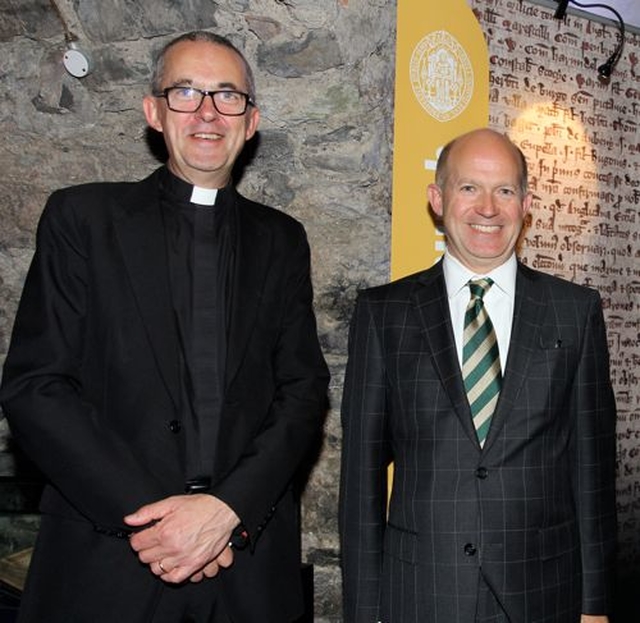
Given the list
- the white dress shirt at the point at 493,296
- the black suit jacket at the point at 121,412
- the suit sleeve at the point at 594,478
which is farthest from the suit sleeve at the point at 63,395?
the suit sleeve at the point at 594,478

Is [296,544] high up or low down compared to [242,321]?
down

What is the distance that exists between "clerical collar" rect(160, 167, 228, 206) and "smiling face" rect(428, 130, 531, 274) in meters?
0.63

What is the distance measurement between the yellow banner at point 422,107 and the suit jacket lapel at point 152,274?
1061mm

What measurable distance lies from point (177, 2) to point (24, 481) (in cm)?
172

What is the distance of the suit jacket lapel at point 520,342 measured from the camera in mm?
1898

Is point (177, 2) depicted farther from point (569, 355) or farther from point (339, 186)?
point (569, 355)

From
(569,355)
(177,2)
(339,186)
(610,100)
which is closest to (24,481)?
(339,186)

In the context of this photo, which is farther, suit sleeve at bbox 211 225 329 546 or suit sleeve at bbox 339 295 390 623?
suit sleeve at bbox 339 295 390 623

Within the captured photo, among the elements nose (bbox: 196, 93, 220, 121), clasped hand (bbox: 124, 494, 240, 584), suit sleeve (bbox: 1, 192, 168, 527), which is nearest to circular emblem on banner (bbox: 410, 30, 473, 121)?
nose (bbox: 196, 93, 220, 121)

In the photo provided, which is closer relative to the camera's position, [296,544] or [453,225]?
[296,544]

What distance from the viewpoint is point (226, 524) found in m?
1.68

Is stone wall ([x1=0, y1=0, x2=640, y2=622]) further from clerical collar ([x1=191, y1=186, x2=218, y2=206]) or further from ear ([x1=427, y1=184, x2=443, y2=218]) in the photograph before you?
clerical collar ([x1=191, y1=186, x2=218, y2=206])

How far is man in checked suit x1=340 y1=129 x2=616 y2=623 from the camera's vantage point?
74.0 inches

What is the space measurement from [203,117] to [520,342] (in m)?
0.95
